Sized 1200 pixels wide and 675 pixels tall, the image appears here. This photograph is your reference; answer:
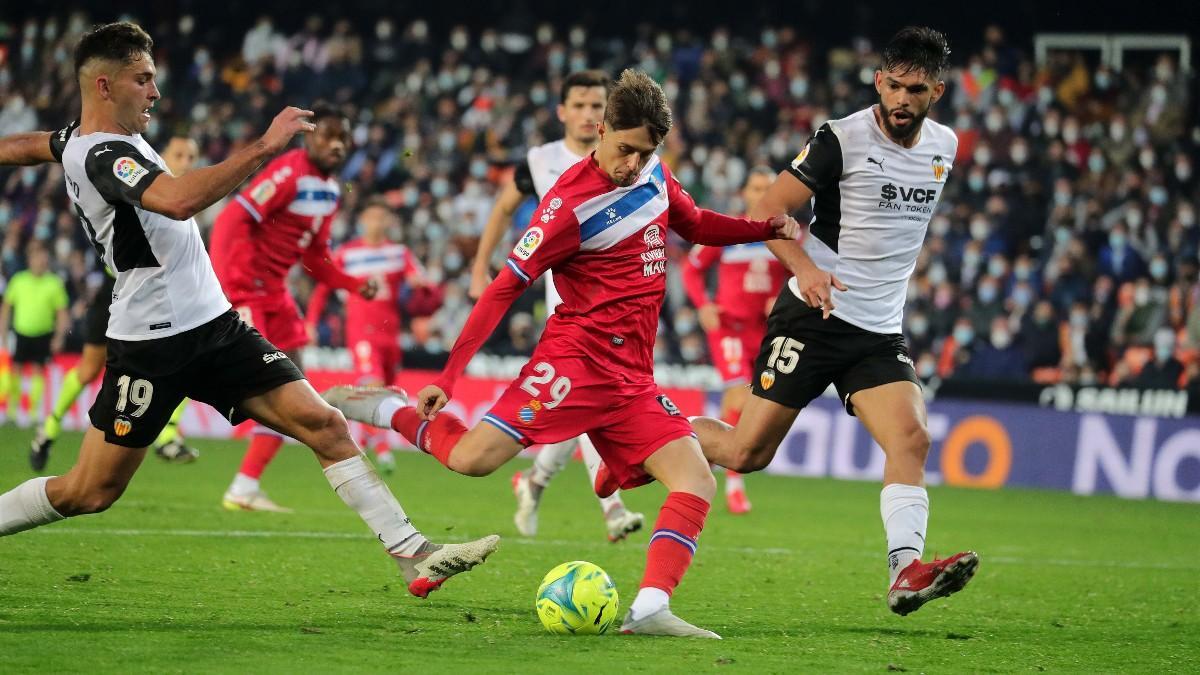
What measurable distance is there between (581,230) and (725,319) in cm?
692

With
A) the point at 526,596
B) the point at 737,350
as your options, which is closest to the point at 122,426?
the point at 526,596

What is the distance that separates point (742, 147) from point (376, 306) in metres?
11.6

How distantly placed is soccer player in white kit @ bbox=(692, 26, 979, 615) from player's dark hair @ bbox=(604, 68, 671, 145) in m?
0.84

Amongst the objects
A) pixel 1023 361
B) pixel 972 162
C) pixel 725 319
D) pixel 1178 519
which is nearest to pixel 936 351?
pixel 1023 361

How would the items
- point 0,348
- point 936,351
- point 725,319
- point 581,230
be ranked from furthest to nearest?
point 936,351 → point 0,348 → point 725,319 → point 581,230

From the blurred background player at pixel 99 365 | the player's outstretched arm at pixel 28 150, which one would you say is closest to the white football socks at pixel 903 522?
the player's outstretched arm at pixel 28 150

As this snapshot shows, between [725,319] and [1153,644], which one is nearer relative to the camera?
[1153,644]

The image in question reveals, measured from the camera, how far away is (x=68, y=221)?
25062 millimetres

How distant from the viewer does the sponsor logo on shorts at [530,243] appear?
6.37m

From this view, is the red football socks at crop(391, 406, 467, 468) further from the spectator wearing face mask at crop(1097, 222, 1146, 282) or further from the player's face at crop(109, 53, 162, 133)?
the spectator wearing face mask at crop(1097, 222, 1146, 282)

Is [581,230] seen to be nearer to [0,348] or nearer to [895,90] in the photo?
[895,90]

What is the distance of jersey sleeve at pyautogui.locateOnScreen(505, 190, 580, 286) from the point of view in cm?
638

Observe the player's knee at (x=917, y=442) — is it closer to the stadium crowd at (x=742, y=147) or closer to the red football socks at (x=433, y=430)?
the red football socks at (x=433, y=430)

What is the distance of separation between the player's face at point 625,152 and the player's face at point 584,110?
338cm
